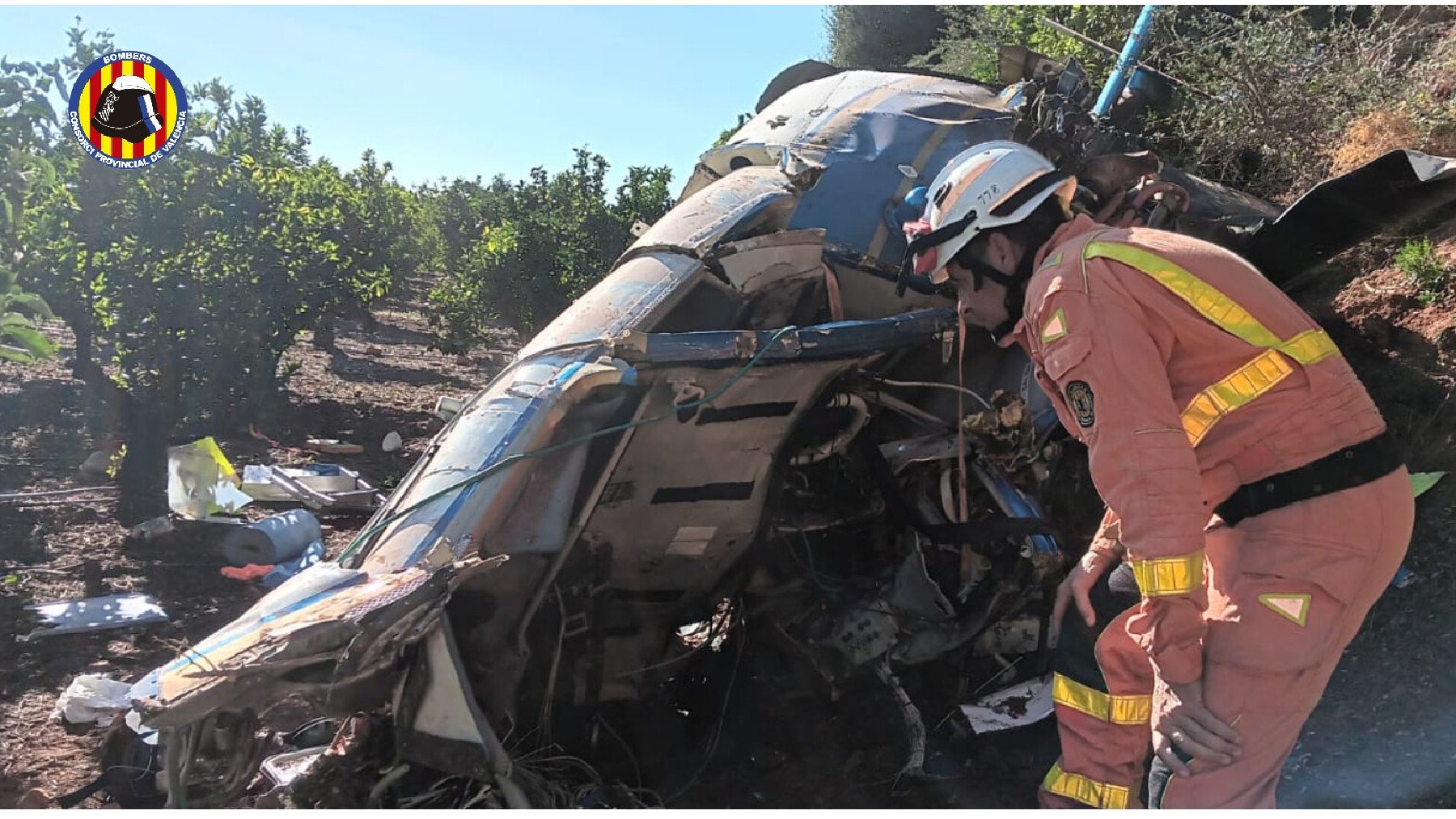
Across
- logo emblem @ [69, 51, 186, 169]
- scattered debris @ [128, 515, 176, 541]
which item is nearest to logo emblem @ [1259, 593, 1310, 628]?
scattered debris @ [128, 515, 176, 541]

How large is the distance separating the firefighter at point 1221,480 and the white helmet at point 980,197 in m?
0.21

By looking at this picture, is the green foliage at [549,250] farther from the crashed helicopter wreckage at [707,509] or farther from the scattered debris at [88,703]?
the scattered debris at [88,703]

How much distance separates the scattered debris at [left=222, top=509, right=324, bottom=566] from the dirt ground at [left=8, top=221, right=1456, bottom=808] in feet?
0.50

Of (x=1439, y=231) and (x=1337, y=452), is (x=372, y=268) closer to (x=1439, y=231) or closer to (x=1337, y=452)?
(x=1439, y=231)

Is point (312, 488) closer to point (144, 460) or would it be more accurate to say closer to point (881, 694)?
point (144, 460)

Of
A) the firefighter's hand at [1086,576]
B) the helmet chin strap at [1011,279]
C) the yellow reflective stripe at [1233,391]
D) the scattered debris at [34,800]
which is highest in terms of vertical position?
the helmet chin strap at [1011,279]

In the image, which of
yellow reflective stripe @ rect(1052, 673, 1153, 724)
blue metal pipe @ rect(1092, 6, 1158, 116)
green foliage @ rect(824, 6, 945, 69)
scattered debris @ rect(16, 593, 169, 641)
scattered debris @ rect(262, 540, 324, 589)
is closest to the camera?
yellow reflective stripe @ rect(1052, 673, 1153, 724)

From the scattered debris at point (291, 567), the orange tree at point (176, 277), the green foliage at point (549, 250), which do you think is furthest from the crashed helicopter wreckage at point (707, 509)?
the green foliage at point (549, 250)

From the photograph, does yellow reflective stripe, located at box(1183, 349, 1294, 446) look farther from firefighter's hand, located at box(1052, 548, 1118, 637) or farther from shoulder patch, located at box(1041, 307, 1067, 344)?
firefighter's hand, located at box(1052, 548, 1118, 637)

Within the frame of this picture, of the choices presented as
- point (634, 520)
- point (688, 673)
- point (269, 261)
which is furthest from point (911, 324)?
point (269, 261)

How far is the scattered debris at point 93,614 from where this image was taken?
472cm

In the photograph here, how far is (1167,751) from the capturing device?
6.85 ft

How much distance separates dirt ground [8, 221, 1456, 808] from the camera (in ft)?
10.6

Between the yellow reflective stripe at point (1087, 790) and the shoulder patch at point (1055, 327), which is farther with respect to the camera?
the yellow reflective stripe at point (1087, 790)
